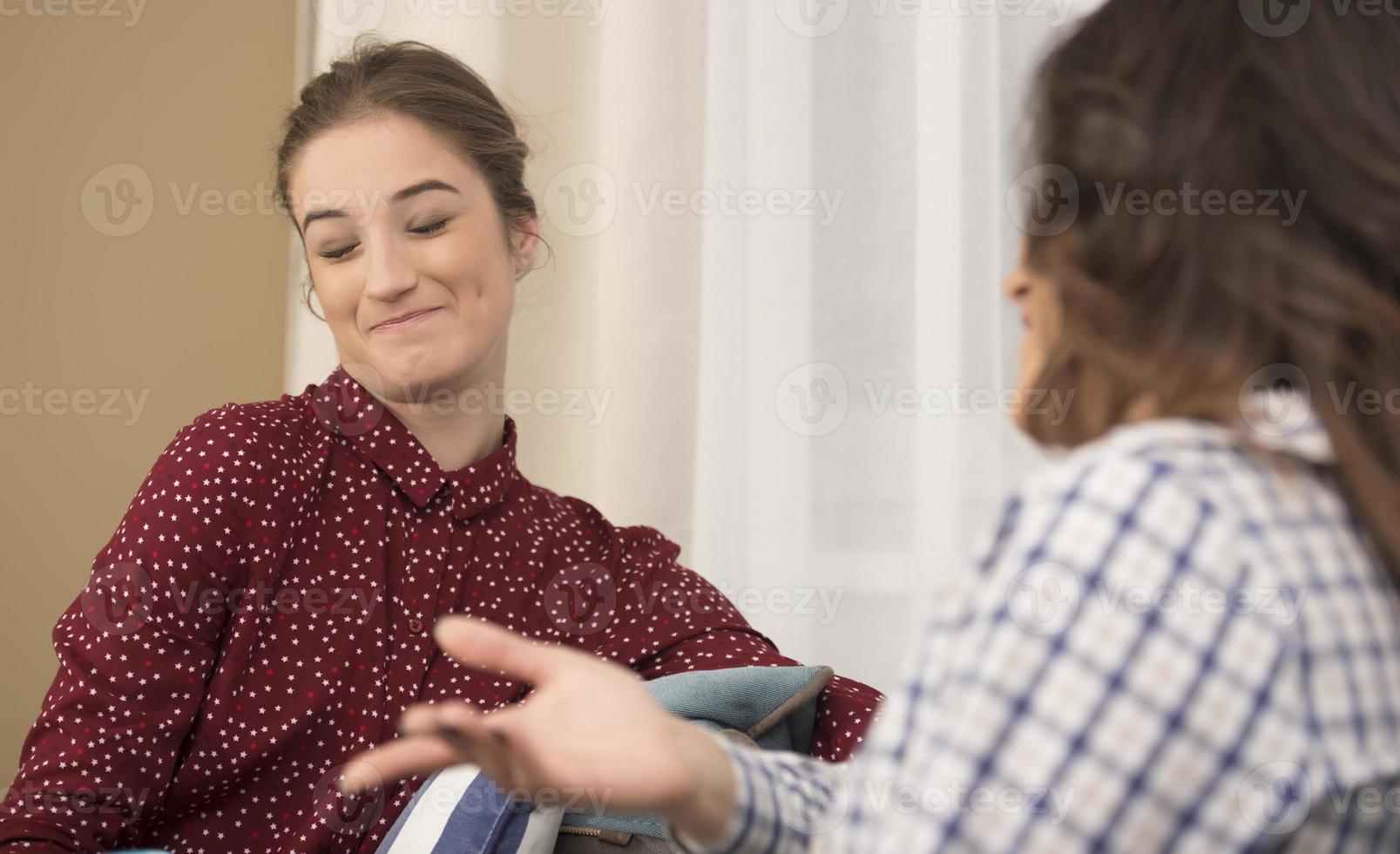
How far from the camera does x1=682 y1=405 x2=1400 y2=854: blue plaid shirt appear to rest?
0.44 m

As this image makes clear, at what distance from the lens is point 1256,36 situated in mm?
540

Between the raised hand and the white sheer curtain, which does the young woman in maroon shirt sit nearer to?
the white sheer curtain

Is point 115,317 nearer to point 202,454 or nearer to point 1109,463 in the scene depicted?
point 202,454

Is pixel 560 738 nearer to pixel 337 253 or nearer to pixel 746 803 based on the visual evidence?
pixel 746 803

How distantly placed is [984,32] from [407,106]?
26.7 inches

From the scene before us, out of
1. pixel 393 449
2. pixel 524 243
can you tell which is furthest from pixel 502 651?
pixel 524 243

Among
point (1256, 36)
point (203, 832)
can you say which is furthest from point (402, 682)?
point (1256, 36)

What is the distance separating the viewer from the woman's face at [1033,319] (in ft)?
1.92

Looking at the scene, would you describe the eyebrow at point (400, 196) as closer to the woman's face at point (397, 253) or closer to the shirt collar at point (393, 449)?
the woman's face at point (397, 253)

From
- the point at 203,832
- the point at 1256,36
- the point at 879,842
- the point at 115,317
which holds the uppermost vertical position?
the point at 1256,36

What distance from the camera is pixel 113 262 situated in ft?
5.53

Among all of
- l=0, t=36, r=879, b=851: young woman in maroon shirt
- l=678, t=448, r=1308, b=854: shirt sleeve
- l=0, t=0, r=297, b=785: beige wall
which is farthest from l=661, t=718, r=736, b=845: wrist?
l=0, t=0, r=297, b=785: beige wall

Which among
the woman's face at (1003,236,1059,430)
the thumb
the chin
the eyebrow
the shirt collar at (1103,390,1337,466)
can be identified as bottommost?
the thumb

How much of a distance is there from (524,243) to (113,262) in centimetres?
64
